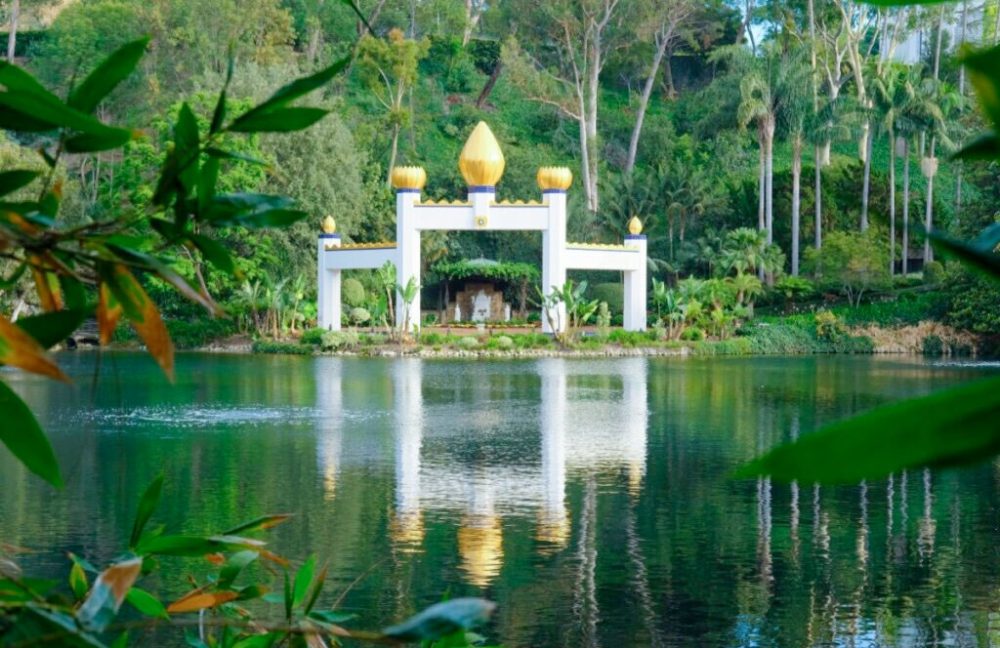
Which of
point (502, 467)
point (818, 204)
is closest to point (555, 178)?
point (818, 204)

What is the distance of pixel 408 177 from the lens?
36.4 metres

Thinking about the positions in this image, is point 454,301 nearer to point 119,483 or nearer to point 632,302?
point 632,302

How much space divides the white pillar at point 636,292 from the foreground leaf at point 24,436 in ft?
121

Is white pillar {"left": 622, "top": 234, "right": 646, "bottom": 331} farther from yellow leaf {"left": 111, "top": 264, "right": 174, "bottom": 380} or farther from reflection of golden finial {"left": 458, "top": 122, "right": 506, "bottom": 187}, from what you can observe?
yellow leaf {"left": 111, "top": 264, "right": 174, "bottom": 380}

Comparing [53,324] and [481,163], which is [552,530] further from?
[481,163]

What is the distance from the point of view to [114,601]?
34.5 inches

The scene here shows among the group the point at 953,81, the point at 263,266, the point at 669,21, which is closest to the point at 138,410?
the point at 263,266

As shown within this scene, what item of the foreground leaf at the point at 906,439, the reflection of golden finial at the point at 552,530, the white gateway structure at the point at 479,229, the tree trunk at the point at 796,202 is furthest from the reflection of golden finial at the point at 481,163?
the foreground leaf at the point at 906,439

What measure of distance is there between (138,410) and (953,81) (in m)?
43.8

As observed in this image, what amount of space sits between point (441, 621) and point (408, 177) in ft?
118

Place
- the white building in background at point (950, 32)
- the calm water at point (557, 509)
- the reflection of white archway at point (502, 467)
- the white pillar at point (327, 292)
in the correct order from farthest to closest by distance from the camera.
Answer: the white building in background at point (950, 32), the white pillar at point (327, 292), the reflection of white archway at point (502, 467), the calm water at point (557, 509)

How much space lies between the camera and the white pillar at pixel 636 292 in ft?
124

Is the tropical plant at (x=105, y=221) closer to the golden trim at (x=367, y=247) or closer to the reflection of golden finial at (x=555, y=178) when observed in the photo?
the golden trim at (x=367, y=247)

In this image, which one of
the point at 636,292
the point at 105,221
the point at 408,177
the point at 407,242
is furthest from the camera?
the point at 636,292
